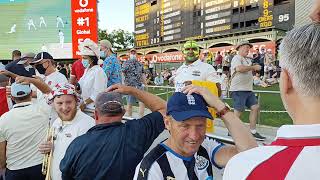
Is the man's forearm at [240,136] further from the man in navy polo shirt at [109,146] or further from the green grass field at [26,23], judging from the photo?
the green grass field at [26,23]

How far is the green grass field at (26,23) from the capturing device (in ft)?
44.1

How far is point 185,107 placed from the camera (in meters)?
2.02

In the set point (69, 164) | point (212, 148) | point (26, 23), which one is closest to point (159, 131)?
point (69, 164)

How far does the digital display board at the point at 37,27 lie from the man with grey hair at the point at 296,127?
1228 cm

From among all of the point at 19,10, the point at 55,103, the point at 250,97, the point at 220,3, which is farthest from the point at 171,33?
the point at 55,103

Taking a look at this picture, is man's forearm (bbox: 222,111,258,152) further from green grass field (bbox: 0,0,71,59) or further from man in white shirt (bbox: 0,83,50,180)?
green grass field (bbox: 0,0,71,59)

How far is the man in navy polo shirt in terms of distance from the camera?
2775mm

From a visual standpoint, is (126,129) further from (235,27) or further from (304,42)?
(235,27)

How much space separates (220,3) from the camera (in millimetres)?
45594

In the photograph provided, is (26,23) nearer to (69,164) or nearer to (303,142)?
(69,164)

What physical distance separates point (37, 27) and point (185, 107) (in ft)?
42.5

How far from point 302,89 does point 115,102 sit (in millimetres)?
1970

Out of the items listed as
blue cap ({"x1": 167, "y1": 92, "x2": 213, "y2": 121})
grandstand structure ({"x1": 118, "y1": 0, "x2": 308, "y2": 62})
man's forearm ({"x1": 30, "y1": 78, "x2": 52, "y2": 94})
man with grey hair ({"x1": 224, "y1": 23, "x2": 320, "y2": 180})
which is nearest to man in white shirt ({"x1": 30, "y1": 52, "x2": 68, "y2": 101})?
man's forearm ({"x1": 30, "y1": 78, "x2": 52, "y2": 94})

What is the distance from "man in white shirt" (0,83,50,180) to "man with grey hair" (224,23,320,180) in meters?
3.22
